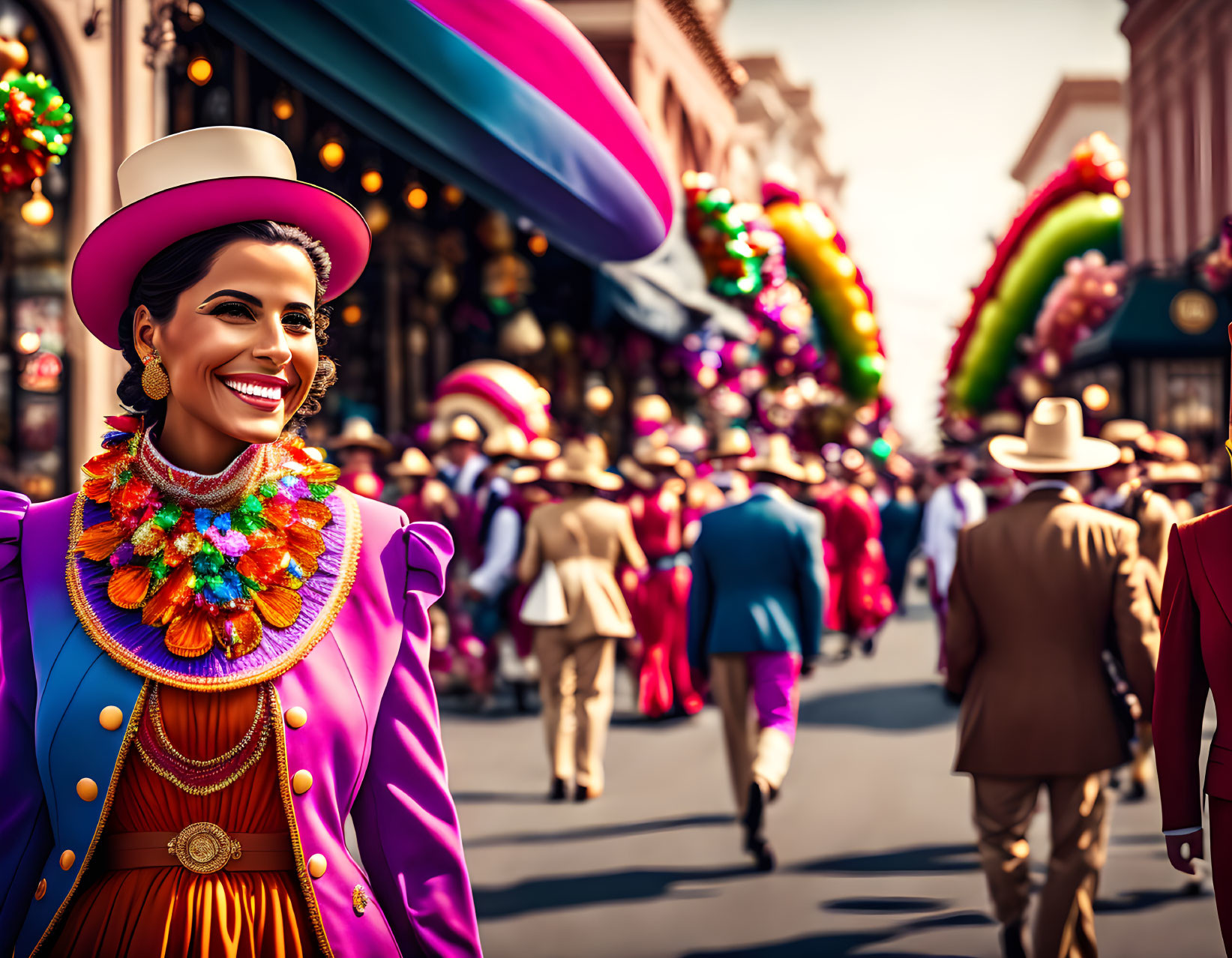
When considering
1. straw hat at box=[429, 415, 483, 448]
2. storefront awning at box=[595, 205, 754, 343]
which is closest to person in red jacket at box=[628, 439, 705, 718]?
straw hat at box=[429, 415, 483, 448]

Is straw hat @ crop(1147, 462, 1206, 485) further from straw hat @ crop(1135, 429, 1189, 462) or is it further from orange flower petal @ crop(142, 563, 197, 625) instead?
orange flower petal @ crop(142, 563, 197, 625)

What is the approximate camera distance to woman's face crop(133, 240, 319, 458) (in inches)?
88.3

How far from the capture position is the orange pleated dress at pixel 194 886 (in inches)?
82.2

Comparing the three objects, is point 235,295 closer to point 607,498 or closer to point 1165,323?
point 607,498

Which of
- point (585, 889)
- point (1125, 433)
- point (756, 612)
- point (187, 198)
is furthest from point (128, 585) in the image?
point (1125, 433)

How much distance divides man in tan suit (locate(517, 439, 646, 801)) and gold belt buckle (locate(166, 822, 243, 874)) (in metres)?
5.89

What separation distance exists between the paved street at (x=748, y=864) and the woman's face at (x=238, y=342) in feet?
11.5

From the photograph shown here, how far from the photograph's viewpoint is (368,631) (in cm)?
230

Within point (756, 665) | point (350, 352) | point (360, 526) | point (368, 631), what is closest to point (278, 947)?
point (368, 631)

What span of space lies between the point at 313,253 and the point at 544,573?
6.14 meters

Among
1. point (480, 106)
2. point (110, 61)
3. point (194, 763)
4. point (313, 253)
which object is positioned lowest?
point (194, 763)

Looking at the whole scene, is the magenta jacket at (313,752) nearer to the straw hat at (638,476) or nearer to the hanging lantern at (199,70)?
the hanging lantern at (199,70)

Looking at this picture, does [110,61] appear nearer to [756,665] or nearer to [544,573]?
[544,573]

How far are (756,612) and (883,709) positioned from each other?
459 cm
